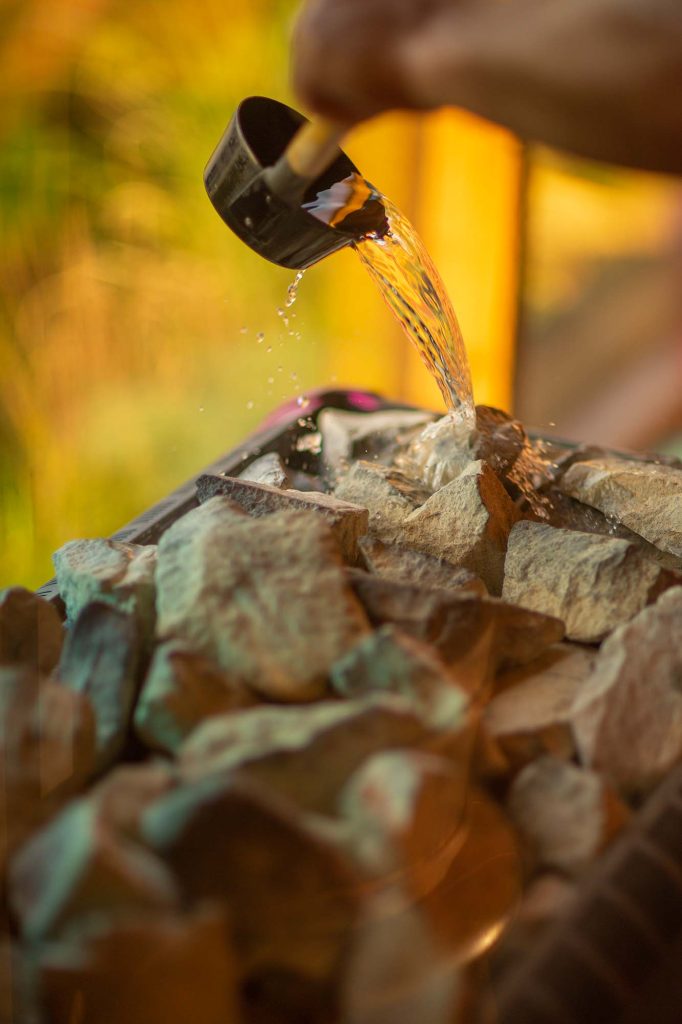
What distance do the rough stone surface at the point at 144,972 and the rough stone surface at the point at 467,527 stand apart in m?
0.45

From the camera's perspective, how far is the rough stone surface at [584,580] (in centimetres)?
76

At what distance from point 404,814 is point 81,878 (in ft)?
0.49

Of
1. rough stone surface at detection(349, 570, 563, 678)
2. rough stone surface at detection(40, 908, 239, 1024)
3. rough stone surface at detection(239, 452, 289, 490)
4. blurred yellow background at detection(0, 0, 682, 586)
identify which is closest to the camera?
rough stone surface at detection(40, 908, 239, 1024)

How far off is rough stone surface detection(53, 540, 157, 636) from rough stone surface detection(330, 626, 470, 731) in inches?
6.6

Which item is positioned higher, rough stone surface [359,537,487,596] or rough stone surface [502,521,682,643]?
rough stone surface [359,537,487,596]

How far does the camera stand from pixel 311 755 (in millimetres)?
517

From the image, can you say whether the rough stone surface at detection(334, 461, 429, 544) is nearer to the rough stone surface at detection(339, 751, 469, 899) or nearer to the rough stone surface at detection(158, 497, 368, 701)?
the rough stone surface at detection(158, 497, 368, 701)

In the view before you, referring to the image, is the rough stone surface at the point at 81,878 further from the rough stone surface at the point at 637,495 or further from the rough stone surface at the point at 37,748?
the rough stone surface at the point at 637,495

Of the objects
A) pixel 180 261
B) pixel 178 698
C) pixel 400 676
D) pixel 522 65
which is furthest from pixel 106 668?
pixel 180 261

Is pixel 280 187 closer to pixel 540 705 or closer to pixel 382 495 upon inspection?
pixel 382 495

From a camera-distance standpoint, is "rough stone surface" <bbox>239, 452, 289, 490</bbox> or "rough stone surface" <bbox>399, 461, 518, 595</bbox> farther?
"rough stone surface" <bbox>239, 452, 289, 490</bbox>

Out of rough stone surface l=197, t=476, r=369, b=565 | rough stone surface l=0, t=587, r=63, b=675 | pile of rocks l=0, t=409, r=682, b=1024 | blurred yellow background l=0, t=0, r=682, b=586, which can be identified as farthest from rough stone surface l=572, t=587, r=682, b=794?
blurred yellow background l=0, t=0, r=682, b=586

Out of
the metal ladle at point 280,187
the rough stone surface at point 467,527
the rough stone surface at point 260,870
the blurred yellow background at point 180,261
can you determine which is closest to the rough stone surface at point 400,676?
the rough stone surface at point 260,870

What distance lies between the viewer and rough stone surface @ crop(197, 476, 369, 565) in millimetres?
810
